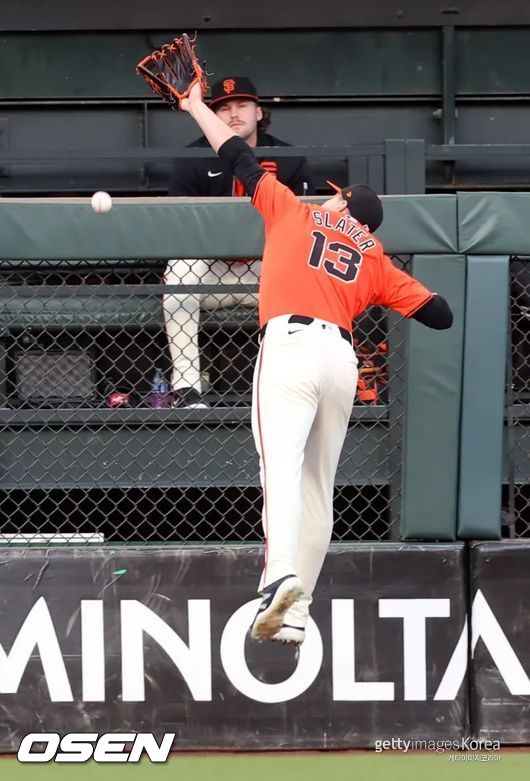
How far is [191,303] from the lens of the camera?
544 centimetres

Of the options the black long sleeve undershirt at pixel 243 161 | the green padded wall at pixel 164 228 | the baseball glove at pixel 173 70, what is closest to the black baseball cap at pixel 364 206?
the black long sleeve undershirt at pixel 243 161

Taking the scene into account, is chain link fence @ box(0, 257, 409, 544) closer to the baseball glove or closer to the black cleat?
the baseball glove

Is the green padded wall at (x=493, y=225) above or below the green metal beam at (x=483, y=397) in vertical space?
above

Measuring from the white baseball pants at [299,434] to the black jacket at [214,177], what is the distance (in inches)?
68.6

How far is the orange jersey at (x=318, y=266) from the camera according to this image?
4.54 metres

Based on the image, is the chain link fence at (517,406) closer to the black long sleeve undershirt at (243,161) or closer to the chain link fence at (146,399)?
the chain link fence at (146,399)

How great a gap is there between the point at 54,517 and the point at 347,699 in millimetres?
2646

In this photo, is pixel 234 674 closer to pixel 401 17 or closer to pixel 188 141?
pixel 188 141

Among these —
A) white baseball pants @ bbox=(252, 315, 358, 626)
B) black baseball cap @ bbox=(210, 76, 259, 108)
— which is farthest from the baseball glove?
black baseball cap @ bbox=(210, 76, 259, 108)

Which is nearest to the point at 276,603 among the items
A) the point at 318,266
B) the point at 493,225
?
the point at 318,266

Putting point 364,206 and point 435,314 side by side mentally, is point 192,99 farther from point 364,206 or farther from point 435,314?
point 435,314

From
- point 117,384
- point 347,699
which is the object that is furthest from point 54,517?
point 347,699

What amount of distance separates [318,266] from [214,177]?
5.68 ft

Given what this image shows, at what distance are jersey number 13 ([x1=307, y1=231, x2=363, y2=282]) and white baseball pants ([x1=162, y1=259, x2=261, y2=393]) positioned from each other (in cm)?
92
